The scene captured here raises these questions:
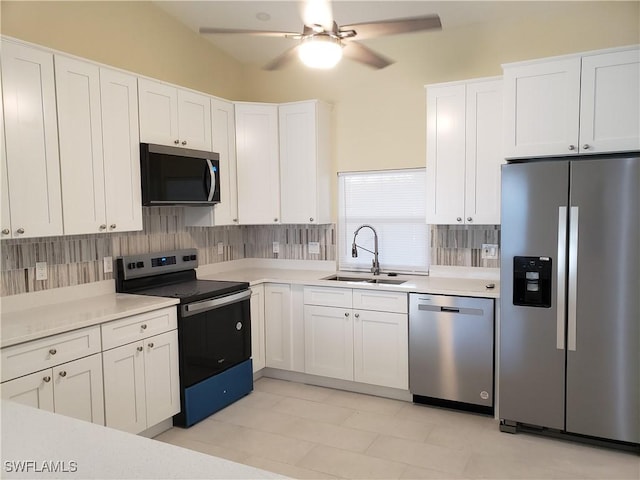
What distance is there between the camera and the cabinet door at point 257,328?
4.05 m

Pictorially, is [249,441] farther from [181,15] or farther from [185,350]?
[181,15]

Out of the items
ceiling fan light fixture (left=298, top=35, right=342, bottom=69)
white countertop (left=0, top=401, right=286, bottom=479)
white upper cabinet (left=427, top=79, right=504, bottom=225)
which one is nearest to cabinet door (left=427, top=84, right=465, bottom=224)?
white upper cabinet (left=427, top=79, right=504, bottom=225)

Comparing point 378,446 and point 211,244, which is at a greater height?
point 211,244

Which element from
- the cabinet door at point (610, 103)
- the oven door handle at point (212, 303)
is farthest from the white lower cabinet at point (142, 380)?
the cabinet door at point (610, 103)

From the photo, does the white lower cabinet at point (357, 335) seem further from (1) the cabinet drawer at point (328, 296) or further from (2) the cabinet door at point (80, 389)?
(2) the cabinet door at point (80, 389)

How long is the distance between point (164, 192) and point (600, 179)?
285 cm

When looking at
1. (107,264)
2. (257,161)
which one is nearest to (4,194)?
(107,264)

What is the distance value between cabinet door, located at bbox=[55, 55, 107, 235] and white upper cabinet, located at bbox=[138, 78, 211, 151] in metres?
0.38

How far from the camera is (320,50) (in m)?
2.39

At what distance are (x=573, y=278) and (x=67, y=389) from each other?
296 centimetres

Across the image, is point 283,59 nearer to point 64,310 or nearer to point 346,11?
point 346,11

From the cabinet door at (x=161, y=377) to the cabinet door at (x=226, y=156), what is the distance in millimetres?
1261

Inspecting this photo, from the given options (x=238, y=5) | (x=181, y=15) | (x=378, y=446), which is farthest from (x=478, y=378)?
(x=181, y=15)

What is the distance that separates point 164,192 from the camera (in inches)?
136
